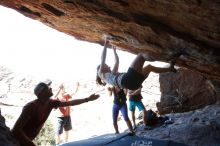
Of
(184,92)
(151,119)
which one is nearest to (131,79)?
(151,119)

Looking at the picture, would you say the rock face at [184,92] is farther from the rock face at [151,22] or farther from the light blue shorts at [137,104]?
the rock face at [151,22]

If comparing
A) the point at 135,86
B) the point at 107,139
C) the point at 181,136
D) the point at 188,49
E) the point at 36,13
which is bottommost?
the point at 181,136

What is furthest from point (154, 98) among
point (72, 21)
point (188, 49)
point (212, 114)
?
point (188, 49)

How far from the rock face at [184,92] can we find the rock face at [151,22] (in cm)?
373

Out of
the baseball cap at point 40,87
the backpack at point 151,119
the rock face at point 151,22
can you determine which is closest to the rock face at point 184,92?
the backpack at point 151,119

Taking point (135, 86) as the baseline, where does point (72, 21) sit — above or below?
above

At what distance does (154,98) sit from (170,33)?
8.68 metres

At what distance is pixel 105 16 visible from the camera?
26.7 ft

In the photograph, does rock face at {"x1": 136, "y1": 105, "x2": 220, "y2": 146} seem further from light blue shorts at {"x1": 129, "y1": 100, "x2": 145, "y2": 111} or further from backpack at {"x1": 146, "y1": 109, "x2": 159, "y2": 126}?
light blue shorts at {"x1": 129, "y1": 100, "x2": 145, "y2": 111}

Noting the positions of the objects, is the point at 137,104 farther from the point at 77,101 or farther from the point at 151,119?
the point at 77,101

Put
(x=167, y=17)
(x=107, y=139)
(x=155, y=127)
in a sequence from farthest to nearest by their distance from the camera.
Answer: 1. (x=155, y=127)
2. (x=167, y=17)
3. (x=107, y=139)

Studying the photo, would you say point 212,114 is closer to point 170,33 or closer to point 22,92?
point 170,33

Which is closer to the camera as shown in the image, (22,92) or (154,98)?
(154,98)

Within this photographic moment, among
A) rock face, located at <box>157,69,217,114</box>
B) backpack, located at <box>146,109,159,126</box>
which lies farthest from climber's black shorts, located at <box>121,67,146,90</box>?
rock face, located at <box>157,69,217,114</box>
